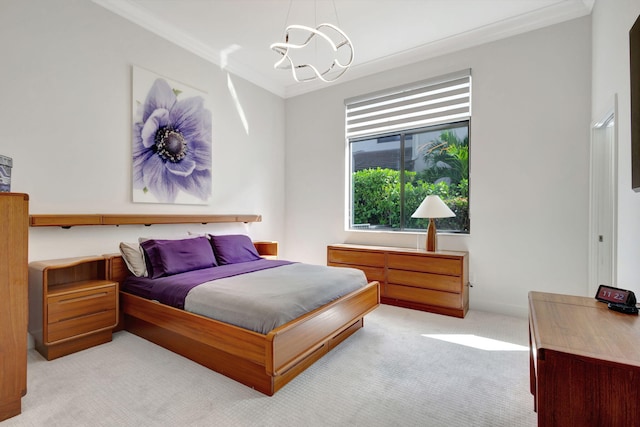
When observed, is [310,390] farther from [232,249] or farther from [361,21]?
[361,21]

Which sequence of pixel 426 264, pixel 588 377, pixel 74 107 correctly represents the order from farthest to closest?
1. pixel 426 264
2. pixel 74 107
3. pixel 588 377

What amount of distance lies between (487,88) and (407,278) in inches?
94.7

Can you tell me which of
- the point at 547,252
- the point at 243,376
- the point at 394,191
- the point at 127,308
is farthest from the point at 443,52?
the point at 127,308

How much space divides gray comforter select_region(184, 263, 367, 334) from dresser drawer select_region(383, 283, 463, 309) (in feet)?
3.18

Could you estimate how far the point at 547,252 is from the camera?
3.27m

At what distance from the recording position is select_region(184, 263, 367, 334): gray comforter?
79.0 inches

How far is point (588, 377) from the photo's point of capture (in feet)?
3.16

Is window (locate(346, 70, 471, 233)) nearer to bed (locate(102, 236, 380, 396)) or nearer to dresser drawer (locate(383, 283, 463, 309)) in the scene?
dresser drawer (locate(383, 283, 463, 309))

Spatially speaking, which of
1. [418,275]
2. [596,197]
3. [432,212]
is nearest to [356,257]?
[418,275]

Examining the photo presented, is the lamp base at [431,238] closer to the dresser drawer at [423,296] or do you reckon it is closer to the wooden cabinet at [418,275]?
the wooden cabinet at [418,275]

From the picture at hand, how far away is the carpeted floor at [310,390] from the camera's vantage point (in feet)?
5.66

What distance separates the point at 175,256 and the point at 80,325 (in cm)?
88

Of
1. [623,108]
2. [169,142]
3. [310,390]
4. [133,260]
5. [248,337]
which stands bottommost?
[310,390]

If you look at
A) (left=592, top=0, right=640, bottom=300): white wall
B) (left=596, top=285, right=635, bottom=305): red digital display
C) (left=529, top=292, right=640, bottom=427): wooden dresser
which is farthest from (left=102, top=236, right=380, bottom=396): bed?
(left=592, top=0, right=640, bottom=300): white wall
